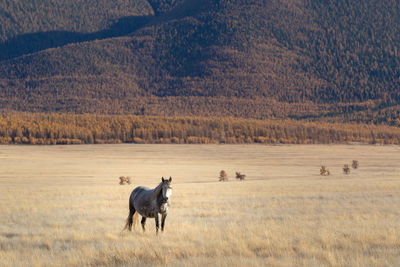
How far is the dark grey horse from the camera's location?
54.8ft

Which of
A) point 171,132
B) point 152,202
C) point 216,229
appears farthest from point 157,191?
point 171,132

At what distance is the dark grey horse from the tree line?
3409 inches

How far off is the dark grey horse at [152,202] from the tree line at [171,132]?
86599 mm

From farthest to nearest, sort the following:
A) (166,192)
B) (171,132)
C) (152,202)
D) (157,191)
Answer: (171,132), (152,202), (157,191), (166,192)

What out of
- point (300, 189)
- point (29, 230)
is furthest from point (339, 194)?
point (29, 230)

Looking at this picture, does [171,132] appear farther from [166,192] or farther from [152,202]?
[166,192]

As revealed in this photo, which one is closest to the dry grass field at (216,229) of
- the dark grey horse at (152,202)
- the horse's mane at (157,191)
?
the dark grey horse at (152,202)

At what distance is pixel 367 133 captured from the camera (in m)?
126

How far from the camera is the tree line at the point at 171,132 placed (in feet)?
346

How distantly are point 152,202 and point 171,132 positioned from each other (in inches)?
3791

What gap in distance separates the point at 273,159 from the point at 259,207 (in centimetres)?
6017

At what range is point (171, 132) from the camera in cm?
11356

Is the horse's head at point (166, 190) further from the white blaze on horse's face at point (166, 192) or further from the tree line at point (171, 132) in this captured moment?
the tree line at point (171, 132)

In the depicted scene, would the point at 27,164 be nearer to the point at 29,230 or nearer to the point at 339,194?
the point at 339,194
